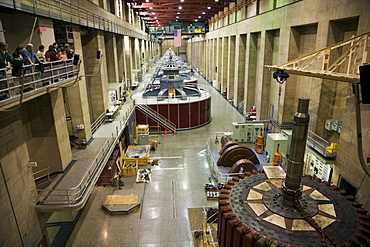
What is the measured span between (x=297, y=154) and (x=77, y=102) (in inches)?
433

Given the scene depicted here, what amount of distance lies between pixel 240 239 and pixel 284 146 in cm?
1033

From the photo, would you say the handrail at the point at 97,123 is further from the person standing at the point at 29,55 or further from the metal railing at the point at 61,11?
the person standing at the point at 29,55

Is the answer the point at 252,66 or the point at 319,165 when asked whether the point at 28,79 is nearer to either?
the point at 319,165

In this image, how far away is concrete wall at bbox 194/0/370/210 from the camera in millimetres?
10102

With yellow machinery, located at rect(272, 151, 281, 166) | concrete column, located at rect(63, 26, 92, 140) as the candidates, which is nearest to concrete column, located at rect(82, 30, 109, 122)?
concrete column, located at rect(63, 26, 92, 140)

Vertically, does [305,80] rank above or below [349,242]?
above

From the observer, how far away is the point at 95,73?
1712 centimetres

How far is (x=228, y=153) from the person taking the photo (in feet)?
50.1

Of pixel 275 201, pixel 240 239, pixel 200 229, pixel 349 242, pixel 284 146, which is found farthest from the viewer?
pixel 284 146

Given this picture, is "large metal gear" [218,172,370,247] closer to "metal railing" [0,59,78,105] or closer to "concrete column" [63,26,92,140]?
"metal railing" [0,59,78,105]

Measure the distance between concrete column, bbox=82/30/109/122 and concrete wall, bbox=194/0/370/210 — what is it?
37.5 ft

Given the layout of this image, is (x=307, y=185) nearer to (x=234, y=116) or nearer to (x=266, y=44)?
(x=266, y=44)

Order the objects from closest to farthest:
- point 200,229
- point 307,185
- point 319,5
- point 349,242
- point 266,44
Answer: point 349,242, point 307,185, point 200,229, point 319,5, point 266,44

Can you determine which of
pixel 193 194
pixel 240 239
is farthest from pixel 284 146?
pixel 240 239
